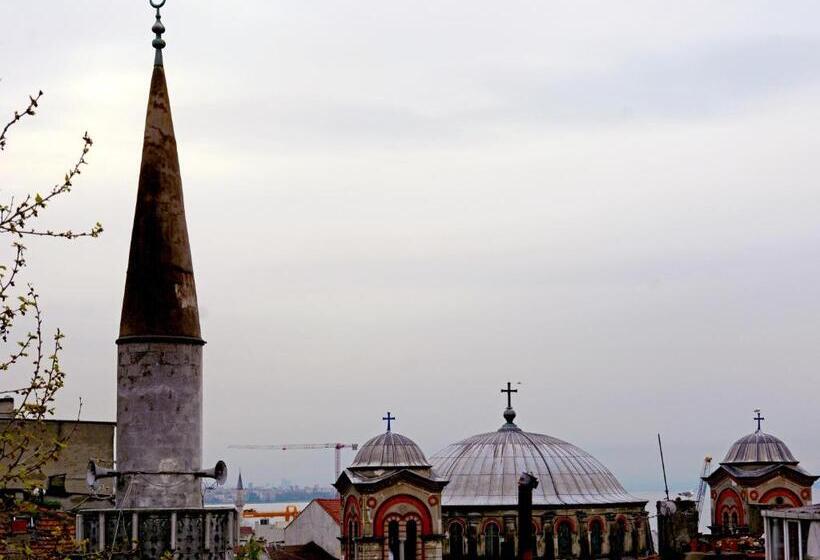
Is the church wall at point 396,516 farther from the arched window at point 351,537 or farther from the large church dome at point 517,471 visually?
the large church dome at point 517,471

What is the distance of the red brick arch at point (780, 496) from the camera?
50.8m

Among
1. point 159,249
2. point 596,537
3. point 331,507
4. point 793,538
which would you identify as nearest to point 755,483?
point 596,537

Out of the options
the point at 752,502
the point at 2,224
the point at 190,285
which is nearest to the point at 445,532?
the point at 752,502

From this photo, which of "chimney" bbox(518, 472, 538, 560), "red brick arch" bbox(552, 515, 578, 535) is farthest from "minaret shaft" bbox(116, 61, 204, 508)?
"red brick arch" bbox(552, 515, 578, 535)

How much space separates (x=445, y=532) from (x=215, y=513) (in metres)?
28.1

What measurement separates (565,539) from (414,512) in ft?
24.0

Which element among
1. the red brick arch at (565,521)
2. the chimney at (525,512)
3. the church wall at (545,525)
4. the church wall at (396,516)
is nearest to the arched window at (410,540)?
the church wall at (396,516)

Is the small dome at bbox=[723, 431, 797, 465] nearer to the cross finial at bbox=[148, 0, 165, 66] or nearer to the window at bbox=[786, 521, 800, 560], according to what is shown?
the window at bbox=[786, 521, 800, 560]

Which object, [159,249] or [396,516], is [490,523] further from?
[159,249]

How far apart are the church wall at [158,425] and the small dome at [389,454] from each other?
23.2 m

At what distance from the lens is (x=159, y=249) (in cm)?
2248

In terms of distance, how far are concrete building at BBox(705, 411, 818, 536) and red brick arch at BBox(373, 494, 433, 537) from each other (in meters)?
12.0

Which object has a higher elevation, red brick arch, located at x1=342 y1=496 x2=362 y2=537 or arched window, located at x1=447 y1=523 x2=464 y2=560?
red brick arch, located at x1=342 y1=496 x2=362 y2=537

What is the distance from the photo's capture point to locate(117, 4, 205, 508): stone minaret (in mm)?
21516
